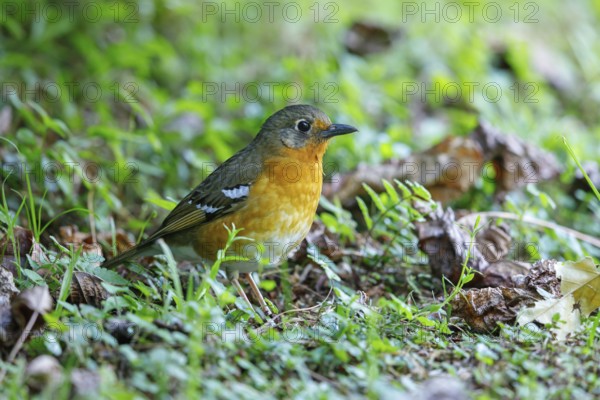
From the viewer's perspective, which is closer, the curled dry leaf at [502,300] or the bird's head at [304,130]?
the curled dry leaf at [502,300]

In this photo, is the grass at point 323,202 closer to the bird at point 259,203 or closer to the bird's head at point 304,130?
the bird at point 259,203

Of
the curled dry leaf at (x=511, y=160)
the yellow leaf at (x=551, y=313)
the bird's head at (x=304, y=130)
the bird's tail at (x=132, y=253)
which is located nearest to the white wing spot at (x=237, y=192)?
the bird's head at (x=304, y=130)

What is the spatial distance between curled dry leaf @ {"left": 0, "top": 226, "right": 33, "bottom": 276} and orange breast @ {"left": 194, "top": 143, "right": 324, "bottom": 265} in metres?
1.21

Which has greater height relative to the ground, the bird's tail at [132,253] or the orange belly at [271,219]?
the orange belly at [271,219]

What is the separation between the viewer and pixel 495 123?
8.69 meters

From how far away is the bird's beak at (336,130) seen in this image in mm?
5914

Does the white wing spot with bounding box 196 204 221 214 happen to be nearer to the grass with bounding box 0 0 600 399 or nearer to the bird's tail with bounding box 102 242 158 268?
the grass with bounding box 0 0 600 399

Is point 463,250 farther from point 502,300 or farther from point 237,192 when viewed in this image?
point 237,192

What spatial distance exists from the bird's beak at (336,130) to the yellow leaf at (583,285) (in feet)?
6.72

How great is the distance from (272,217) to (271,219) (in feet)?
0.05

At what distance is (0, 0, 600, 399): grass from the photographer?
381 centimetres

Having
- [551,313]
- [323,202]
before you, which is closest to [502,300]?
[551,313]

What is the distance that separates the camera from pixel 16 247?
16.6 feet

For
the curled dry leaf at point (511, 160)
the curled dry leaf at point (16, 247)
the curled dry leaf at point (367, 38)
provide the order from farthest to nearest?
the curled dry leaf at point (367, 38)
the curled dry leaf at point (511, 160)
the curled dry leaf at point (16, 247)
